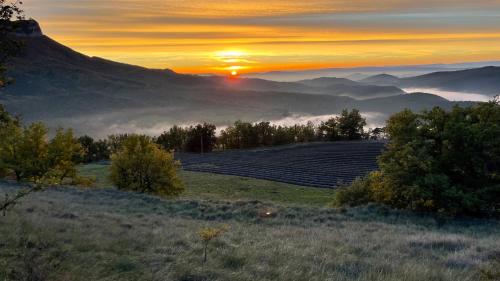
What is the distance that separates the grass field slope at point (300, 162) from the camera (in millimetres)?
74938

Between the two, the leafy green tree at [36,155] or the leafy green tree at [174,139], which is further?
the leafy green tree at [174,139]

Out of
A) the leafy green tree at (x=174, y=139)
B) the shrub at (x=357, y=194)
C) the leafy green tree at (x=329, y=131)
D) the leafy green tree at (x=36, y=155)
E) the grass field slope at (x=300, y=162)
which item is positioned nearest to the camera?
the shrub at (x=357, y=194)

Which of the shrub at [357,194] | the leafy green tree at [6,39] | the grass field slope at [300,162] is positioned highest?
the leafy green tree at [6,39]

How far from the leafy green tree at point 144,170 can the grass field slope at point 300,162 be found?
29.9 meters

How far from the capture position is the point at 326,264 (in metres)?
10.7

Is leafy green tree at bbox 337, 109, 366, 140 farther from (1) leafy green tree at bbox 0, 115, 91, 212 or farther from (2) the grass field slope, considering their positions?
(1) leafy green tree at bbox 0, 115, 91, 212

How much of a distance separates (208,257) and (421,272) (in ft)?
15.3

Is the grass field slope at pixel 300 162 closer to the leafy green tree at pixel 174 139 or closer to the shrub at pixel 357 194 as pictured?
the leafy green tree at pixel 174 139

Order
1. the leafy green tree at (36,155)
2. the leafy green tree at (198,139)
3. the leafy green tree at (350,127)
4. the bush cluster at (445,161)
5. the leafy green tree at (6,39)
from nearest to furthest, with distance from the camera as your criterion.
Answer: the leafy green tree at (6,39) < the bush cluster at (445,161) < the leafy green tree at (36,155) < the leafy green tree at (198,139) < the leafy green tree at (350,127)

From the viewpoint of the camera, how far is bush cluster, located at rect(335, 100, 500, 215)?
2617 cm

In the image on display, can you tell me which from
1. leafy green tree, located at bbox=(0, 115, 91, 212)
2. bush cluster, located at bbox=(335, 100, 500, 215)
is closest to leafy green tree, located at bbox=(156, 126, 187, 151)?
leafy green tree, located at bbox=(0, 115, 91, 212)

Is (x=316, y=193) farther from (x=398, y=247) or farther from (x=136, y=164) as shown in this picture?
(x=398, y=247)

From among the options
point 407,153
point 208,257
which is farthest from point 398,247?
point 407,153

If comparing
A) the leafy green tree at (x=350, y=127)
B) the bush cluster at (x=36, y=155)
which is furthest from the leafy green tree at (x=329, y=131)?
the bush cluster at (x=36, y=155)
